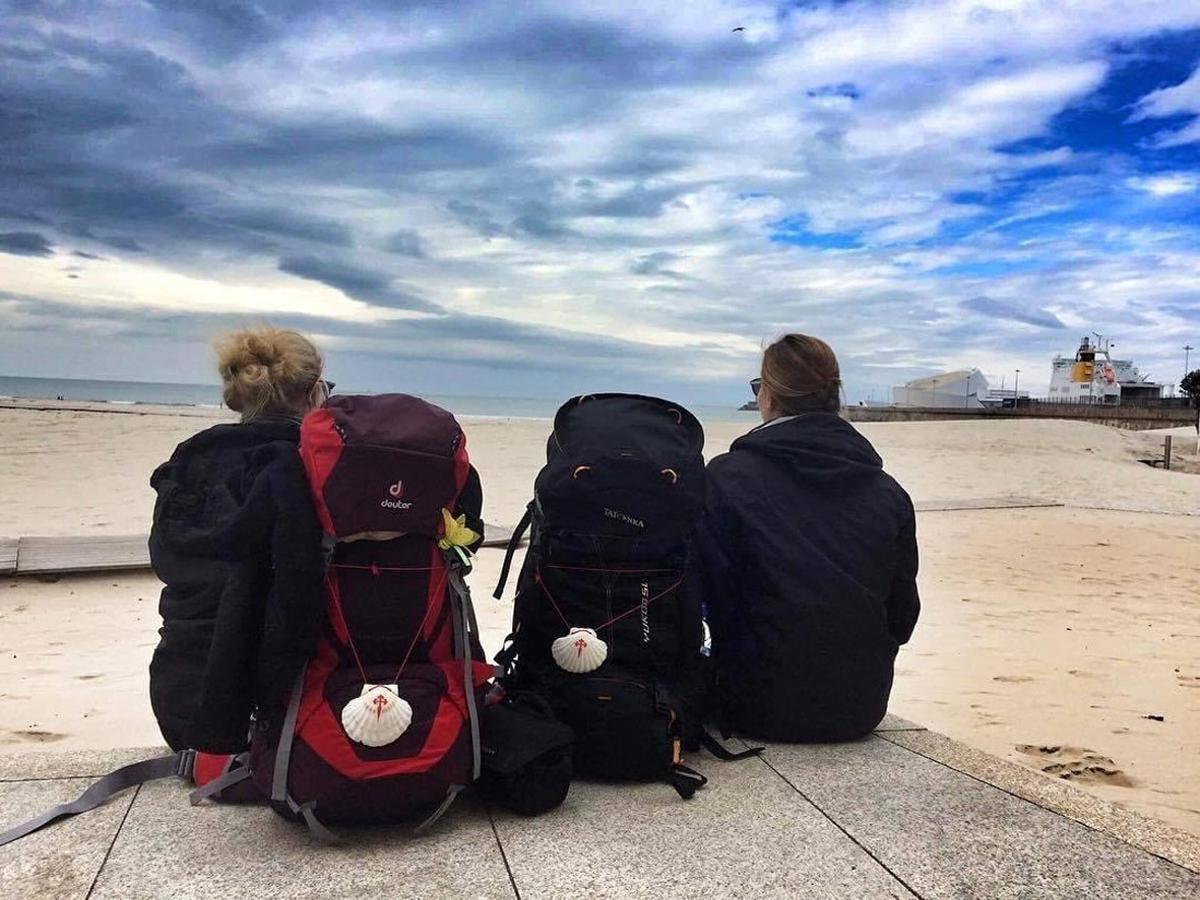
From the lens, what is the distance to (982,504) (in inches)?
558

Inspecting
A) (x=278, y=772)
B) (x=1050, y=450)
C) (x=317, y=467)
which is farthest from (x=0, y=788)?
(x=1050, y=450)

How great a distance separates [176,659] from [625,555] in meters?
1.56

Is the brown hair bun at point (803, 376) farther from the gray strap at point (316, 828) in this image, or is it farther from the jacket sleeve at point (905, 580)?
the gray strap at point (316, 828)

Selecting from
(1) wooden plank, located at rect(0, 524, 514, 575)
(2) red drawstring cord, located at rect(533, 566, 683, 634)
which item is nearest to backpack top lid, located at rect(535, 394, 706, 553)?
(2) red drawstring cord, located at rect(533, 566, 683, 634)

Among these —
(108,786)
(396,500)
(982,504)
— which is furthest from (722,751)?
(982,504)

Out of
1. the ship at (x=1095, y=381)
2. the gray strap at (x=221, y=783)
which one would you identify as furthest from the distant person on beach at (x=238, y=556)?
the ship at (x=1095, y=381)

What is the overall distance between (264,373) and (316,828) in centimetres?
152

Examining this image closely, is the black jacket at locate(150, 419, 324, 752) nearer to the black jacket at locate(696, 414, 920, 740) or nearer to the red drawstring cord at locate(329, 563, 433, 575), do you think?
the red drawstring cord at locate(329, 563, 433, 575)

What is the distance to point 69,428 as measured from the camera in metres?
24.0

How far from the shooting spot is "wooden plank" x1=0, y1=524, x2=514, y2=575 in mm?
7516

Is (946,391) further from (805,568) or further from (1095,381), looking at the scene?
(805,568)

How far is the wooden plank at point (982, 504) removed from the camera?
13730 millimetres

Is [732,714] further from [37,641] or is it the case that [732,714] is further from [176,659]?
[37,641]

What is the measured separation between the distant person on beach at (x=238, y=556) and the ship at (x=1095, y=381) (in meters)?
81.6
